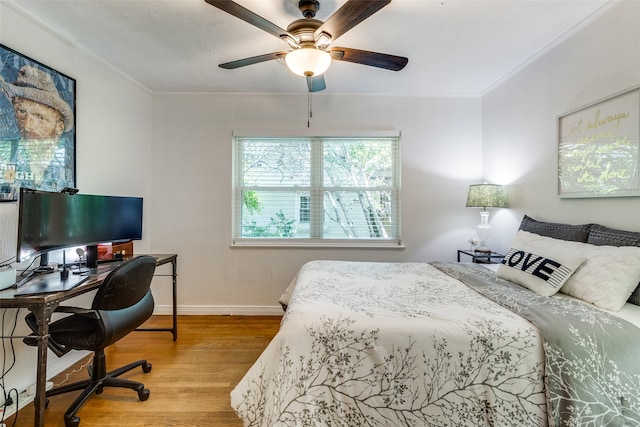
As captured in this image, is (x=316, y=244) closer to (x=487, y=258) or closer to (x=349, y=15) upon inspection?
(x=487, y=258)

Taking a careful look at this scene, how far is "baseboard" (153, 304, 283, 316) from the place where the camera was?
128 inches

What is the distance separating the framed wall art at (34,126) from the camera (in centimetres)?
177

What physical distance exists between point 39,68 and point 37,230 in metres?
1.17


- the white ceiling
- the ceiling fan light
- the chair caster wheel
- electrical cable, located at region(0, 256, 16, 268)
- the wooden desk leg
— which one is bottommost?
the chair caster wheel

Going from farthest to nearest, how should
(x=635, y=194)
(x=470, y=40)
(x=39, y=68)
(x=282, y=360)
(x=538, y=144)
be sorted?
(x=538, y=144) → (x=470, y=40) → (x=39, y=68) → (x=635, y=194) → (x=282, y=360)

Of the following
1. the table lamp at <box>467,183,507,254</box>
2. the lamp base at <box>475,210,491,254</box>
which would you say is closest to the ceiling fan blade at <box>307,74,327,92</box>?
the table lamp at <box>467,183,507,254</box>

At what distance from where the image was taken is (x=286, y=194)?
337 centimetres

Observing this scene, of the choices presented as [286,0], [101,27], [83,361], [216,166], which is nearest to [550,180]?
[286,0]

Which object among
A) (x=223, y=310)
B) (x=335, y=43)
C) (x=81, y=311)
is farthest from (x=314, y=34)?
(x=223, y=310)

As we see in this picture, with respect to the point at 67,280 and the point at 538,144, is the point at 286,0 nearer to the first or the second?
the point at 67,280

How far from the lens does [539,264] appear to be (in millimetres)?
1744

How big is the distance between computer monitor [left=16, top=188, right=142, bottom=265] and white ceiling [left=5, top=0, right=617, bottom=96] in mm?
1253

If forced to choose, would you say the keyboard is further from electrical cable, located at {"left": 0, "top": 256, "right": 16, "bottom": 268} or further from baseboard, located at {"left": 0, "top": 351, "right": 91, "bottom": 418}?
baseboard, located at {"left": 0, "top": 351, "right": 91, "bottom": 418}

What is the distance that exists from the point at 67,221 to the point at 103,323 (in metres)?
0.80
